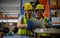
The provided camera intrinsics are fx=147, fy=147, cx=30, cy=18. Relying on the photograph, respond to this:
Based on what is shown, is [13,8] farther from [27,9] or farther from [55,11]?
[27,9]

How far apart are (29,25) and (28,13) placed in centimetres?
40

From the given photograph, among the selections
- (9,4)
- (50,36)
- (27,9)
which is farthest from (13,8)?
(50,36)

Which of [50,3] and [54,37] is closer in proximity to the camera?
[54,37]

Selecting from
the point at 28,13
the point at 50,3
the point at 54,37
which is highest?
the point at 50,3

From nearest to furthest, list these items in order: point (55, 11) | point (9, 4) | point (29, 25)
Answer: point (29, 25)
point (55, 11)
point (9, 4)

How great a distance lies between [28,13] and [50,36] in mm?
784

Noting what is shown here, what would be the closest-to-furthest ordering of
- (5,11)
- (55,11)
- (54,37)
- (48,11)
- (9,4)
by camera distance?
(54,37) < (48,11) < (55,11) < (9,4) < (5,11)

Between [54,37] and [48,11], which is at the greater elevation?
[48,11]

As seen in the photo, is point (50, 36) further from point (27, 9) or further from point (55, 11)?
point (55, 11)

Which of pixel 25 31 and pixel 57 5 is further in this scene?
pixel 57 5

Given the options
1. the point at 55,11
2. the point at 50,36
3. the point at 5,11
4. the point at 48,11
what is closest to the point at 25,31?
the point at 50,36

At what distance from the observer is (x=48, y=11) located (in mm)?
4578

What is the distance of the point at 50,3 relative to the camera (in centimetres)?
461

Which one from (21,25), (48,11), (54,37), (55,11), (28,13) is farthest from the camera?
(55,11)
